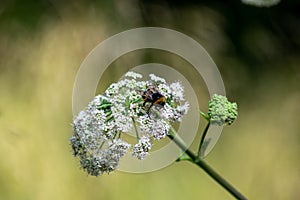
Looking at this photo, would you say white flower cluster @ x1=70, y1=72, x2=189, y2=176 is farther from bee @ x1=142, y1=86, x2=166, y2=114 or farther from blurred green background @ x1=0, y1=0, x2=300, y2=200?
blurred green background @ x1=0, y1=0, x2=300, y2=200

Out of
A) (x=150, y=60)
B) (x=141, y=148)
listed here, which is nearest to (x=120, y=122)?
(x=141, y=148)

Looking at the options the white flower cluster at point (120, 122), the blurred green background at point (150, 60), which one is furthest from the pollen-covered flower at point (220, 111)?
the blurred green background at point (150, 60)

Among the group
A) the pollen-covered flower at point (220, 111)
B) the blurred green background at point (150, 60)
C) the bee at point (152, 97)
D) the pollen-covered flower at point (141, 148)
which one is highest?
the blurred green background at point (150, 60)

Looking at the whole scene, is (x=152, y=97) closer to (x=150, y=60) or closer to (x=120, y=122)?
(x=120, y=122)

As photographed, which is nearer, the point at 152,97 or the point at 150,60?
the point at 152,97

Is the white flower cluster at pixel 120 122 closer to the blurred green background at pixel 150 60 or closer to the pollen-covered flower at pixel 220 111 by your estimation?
the pollen-covered flower at pixel 220 111

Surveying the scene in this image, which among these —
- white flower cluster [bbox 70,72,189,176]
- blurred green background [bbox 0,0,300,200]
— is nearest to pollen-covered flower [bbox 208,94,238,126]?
white flower cluster [bbox 70,72,189,176]
